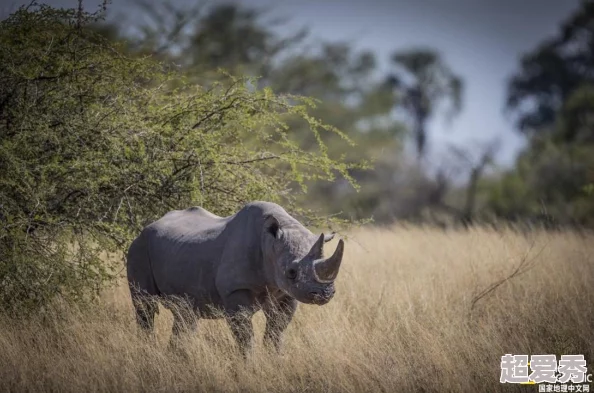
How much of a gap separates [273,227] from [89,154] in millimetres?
2518

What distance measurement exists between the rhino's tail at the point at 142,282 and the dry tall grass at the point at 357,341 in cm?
18

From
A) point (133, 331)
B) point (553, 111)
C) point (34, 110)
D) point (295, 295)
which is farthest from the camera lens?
point (553, 111)

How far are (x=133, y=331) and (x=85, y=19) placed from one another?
135 inches

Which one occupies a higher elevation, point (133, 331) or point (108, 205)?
point (108, 205)

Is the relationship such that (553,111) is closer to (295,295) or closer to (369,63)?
(369,63)

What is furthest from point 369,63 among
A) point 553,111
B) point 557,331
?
point 557,331

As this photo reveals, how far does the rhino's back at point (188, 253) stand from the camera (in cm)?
662

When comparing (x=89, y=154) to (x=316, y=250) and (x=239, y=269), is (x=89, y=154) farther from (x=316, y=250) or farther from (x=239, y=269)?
(x=316, y=250)

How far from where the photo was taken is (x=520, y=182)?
23.2 m

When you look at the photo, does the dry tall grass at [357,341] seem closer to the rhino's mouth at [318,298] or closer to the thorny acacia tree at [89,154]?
the rhino's mouth at [318,298]

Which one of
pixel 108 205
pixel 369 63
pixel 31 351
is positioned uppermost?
pixel 369 63

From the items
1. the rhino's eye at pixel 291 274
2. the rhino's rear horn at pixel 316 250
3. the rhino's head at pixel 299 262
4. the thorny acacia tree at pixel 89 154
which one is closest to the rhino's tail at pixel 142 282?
the thorny acacia tree at pixel 89 154

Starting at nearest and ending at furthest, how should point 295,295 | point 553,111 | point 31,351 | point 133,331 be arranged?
1. point 295,295
2. point 31,351
3. point 133,331
4. point 553,111

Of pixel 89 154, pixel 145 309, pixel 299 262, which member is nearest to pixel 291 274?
pixel 299 262
